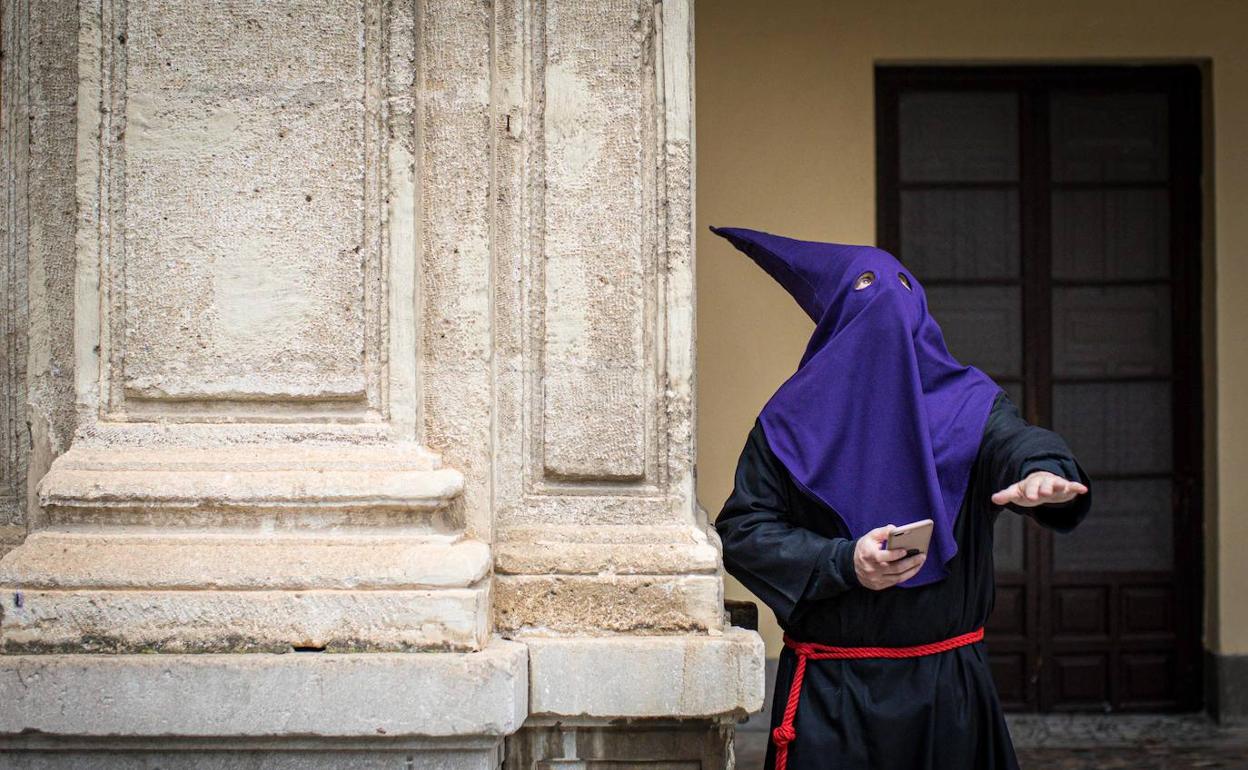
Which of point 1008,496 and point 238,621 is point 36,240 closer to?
point 238,621

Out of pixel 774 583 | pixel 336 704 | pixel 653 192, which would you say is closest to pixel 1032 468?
pixel 774 583

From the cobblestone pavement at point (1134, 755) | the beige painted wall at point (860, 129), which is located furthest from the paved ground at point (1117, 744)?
the beige painted wall at point (860, 129)

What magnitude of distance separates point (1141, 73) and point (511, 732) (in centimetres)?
408

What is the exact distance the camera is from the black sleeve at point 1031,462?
8.09ft

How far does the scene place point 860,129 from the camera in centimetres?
524

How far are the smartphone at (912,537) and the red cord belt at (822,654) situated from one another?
334mm

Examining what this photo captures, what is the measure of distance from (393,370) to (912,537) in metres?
1.13

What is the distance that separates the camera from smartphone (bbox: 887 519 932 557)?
7.79 ft

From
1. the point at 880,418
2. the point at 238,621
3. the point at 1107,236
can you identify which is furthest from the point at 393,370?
the point at 1107,236

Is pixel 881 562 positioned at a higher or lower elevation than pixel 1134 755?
higher

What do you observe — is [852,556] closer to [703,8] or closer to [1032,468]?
[1032,468]

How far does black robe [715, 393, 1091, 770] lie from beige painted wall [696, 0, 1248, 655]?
2.54m

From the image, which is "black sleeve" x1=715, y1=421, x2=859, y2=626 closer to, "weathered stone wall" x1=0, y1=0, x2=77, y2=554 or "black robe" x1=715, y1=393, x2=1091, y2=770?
"black robe" x1=715, y1=393, x2=1091, y2=770

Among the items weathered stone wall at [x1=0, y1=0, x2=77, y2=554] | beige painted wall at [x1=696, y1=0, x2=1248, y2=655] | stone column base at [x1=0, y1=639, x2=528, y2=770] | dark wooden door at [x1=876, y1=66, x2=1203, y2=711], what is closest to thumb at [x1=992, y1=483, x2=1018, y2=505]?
stone column base at [x1=0, y1=639, x2=528, y2=770]
